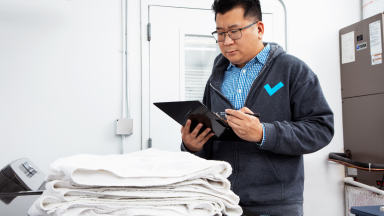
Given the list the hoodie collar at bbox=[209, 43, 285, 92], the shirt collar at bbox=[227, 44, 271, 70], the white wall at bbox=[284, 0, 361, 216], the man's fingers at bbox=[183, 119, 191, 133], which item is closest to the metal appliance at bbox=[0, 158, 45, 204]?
the man's fingers at bbox=[183, 119, 191, 133]

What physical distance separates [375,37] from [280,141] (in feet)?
5.59

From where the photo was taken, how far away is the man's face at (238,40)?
1189 millimetres

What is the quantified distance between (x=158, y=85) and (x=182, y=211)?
5.63ft

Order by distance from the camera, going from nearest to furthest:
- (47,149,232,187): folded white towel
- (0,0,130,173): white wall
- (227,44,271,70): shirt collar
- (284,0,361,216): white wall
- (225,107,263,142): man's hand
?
(47,149,232,187): folded white towel, (225,107,263,142): man's hand, (227,44,271,70): shirt collar, (0,0,130,173): white wall, (284,0,361,216): white wall

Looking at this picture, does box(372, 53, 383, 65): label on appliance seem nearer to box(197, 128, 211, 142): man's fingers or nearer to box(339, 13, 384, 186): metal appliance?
box(339, 13, 384, 186): metal appliance

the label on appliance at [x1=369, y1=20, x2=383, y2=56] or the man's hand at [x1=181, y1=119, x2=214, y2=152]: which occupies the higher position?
the label on appliance at [x1=369, y1=20, x2=383, y2=56]

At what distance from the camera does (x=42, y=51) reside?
1.96 metres

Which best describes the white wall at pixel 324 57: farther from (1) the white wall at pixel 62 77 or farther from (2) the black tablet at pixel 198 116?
(2) the black tablet at pixel 198 116

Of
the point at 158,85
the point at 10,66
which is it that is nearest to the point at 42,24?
the point at 10,66

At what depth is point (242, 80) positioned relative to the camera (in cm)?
121

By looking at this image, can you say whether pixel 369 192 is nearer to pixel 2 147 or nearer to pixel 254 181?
pixel 254 181

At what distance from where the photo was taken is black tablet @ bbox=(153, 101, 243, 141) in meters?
0.83

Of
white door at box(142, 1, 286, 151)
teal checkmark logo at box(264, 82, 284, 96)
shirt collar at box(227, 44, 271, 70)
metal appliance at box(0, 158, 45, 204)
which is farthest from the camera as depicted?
white door at box(142, 1, 286, 151)

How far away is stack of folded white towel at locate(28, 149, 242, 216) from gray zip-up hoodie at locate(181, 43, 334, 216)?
53 centimetres
